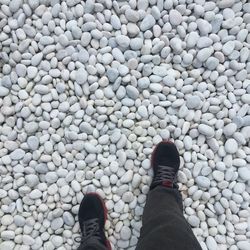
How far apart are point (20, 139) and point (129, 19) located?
1.58 feet

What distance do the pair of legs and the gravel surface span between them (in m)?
0.03

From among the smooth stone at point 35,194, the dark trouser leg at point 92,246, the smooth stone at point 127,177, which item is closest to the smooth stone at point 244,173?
the smooth stone at point 127,177

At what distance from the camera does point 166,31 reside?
1.24 metres

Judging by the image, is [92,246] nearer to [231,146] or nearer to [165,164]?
[165,164]

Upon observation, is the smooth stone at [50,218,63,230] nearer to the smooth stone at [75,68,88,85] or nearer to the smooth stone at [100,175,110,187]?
the smooth stone at [100,175,110,187]

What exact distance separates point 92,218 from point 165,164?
0.26 meters

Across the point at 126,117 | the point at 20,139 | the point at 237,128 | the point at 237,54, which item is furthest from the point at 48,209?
the point at 237,54

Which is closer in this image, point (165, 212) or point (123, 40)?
point (165, 212)

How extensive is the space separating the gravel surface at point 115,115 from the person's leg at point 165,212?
1.4 inches

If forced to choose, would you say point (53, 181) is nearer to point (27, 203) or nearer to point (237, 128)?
point (27, 203)

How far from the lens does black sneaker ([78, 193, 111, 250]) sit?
118 centimetres

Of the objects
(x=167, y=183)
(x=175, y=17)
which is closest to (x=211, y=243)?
(x=167, y=183)

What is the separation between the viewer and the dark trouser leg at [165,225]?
0.96 m

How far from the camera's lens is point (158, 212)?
1085 millimetres
